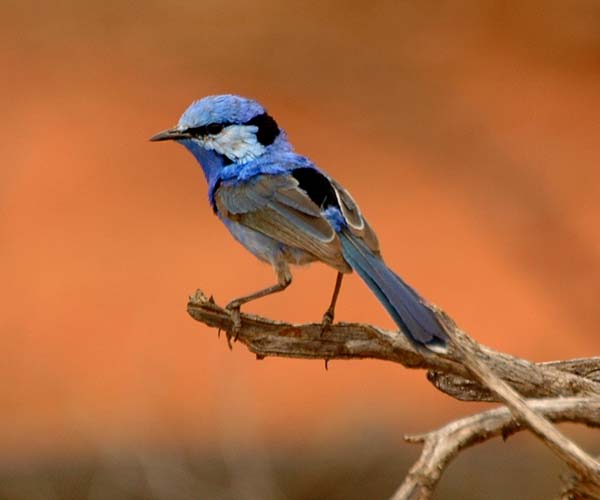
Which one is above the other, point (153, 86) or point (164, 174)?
point (153, 86)

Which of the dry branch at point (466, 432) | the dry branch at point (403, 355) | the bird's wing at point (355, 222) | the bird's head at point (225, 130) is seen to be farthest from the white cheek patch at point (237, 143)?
the dry branch at point (466, 432)

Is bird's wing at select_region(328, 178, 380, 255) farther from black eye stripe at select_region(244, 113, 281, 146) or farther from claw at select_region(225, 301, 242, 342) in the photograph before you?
claw at select_region(225, 301, 242, 342)

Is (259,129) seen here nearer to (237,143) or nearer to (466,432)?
(237,143)

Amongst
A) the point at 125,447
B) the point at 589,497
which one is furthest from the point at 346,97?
the point at 589,497

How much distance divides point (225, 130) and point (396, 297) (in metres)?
0.95

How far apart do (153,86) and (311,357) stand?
589 cm

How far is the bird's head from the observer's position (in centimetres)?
369

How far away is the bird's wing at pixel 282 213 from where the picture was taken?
333 cm

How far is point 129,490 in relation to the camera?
5.95 meters

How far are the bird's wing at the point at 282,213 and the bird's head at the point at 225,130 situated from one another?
10cm

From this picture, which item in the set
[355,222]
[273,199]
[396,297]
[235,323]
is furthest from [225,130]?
[396,297]

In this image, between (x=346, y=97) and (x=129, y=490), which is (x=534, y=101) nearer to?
(x=346, y=97)

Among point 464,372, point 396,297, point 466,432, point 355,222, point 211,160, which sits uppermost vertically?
point 211,160

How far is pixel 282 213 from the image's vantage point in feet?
11.5
